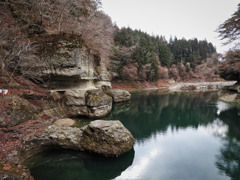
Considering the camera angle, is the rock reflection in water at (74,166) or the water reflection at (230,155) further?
the water reflection at (230,155)

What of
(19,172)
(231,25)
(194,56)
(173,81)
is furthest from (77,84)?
(194,56)

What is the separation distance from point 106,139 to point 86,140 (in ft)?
3.30

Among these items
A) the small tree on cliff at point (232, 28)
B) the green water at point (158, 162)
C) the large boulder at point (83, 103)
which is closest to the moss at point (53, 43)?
the large boulder at point (83, 103)

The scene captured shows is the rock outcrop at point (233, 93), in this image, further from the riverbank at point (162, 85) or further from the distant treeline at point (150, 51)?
the distant treeline at point (150, 51)

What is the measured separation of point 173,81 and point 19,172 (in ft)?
164

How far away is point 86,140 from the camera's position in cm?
538

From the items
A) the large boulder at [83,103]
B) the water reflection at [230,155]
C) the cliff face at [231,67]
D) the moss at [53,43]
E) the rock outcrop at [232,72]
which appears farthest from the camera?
the rock outcrop at [232,72]

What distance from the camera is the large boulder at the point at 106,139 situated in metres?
5.05

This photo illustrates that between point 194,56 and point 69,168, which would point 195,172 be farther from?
point 194,56

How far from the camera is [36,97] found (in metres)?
7.80

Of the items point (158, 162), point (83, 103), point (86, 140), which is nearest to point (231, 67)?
point (158, 162)

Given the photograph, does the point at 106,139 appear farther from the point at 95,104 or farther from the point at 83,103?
the point at 83,103

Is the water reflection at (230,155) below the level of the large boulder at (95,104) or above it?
below

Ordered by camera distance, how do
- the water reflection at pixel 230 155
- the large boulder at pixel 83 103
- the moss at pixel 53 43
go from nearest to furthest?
the water reflection at pixel 230 155 < the moss at pixel 53 43 < the large boulder at pixel 83 103
